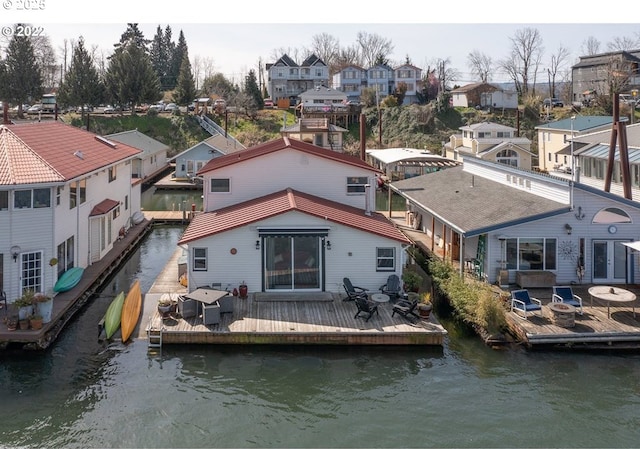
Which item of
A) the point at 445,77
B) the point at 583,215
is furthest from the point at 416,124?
the point at 583,215

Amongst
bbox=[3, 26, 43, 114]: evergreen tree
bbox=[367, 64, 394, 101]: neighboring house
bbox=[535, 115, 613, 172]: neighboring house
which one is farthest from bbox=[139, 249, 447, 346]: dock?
bbox=[367, 64, 394, 101]: neighboring house

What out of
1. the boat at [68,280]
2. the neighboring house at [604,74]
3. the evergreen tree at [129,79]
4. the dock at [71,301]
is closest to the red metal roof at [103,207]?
the dock at [71,301]

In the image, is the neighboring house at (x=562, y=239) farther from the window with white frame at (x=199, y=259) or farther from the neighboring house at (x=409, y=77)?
the neighboring house at (x=409, y=77)

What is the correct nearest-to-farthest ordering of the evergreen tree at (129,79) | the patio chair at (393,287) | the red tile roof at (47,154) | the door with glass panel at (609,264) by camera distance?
the red tile roof at (47,154) → the patio chair at (393,287) → the door with glass panel at (609,264) → the evergreen tree at (129,79)

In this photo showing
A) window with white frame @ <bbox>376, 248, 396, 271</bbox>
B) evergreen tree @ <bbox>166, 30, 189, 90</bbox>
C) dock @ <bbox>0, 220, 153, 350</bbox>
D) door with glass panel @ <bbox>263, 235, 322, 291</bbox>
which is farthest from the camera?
evergreen tree @ <bbox>166, 30, 189, 90</bbox>

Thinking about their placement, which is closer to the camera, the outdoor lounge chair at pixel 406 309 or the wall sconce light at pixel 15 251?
the outdoor lounge chair at pixel 406 309

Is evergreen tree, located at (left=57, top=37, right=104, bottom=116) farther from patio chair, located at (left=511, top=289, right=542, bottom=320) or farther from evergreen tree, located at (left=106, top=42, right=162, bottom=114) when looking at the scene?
patio chair, located at (left=511, top=289, right=542, bottom=320)

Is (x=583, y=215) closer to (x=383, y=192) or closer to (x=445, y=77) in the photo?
(x=383, y=192)

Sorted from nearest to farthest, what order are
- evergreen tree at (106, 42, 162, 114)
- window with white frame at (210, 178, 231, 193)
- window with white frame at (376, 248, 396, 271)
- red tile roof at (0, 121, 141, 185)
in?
red tile roof at (0, 121, 141, 185) → window with white frame at (376, 248, 396, 271) → window with white frame at (210, 178, 231, 193) → evergreen tree at (106, 42, 162, 114)
